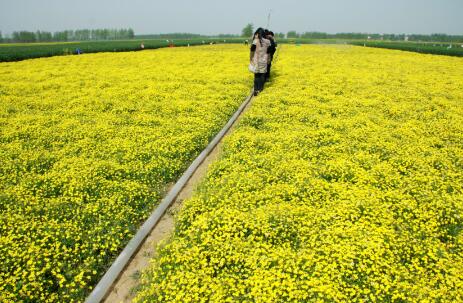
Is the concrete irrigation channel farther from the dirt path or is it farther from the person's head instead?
the person's head

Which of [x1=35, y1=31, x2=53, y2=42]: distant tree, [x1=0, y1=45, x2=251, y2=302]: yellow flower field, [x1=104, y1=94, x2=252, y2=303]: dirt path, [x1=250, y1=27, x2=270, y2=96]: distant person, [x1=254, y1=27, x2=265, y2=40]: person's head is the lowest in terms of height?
[x1=104, y1=94, x2=252, y2=303]: dirt path

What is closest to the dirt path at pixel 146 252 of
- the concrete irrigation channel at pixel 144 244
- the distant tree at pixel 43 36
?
the concrete irrigation channel at pixel 144 244

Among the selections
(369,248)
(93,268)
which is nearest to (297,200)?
(369,248)

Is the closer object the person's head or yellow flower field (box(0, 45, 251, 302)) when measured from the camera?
yellow flower field (box(0, 45, 251, 302))

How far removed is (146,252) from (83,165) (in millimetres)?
4601

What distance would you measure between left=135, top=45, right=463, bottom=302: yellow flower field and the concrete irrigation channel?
1.53 feet

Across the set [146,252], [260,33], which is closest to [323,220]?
[146,252]

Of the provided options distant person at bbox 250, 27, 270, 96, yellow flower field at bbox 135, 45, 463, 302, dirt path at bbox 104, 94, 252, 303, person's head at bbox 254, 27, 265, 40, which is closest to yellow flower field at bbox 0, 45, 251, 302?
dirt path at bbox 104, 94, 252, 303

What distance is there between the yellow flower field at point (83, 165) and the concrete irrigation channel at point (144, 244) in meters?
0.33

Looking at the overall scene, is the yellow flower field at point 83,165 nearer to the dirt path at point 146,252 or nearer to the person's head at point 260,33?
the dirt path at point 146,252

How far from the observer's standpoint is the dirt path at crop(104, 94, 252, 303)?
6242 mm

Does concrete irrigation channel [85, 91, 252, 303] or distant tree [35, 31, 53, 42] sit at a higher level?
distant tree [35, 31, 53, 42]

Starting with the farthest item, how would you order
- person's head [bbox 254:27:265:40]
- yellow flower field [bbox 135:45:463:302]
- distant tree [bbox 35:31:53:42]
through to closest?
distant tree [bbox 35:31:53:42], person's head [bbox 254:27:265:40], yellow flower field [bbox 135:45:463:302]

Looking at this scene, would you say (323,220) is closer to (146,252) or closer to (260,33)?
(146,252)
